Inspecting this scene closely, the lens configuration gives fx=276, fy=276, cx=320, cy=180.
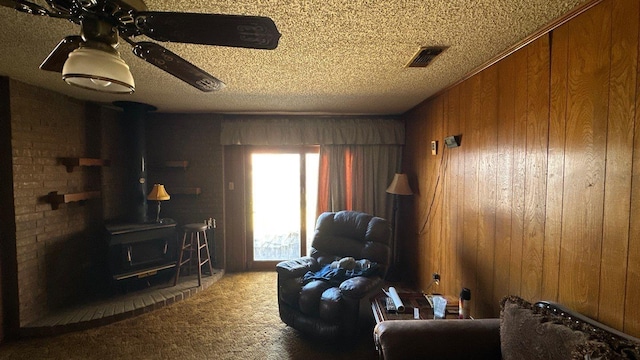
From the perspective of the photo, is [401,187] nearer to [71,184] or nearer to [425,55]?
[425,55]

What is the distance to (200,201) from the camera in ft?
12.8

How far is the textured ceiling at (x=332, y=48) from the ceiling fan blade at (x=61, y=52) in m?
0.29

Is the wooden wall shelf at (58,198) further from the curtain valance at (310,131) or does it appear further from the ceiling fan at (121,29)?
the ceiling fan at (121,29)

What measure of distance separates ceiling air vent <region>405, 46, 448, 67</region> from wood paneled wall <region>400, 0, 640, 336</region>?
47 cm

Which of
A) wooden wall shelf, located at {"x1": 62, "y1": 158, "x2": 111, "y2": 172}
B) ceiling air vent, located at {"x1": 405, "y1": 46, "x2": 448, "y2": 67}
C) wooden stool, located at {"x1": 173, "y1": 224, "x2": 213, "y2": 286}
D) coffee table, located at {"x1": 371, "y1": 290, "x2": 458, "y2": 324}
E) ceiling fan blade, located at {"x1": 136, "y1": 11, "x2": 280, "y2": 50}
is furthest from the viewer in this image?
wooden stool, located at {"x1": 173, "y1": 224, "x2": 213, "y2": 286}

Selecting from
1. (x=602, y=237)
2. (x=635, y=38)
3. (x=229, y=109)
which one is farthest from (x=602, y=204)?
(x=229, y=109)

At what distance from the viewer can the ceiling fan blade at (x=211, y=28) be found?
940 millimetres

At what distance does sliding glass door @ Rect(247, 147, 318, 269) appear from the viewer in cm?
404

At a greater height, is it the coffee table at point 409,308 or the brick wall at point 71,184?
the brick wall at point 71,184

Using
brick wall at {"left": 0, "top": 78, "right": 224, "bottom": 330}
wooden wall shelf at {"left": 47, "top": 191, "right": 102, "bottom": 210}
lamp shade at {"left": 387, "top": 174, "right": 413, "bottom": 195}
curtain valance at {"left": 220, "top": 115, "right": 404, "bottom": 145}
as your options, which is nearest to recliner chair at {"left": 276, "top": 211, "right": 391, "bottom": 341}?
lamp shade at {"left": 387, "top": 174, "right": 413, "bottom": 195}

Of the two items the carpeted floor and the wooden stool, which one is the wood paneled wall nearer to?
the carpeted floor

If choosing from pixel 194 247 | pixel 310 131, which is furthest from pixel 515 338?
pixel 194 247

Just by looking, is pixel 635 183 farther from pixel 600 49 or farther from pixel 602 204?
pixel 600 49

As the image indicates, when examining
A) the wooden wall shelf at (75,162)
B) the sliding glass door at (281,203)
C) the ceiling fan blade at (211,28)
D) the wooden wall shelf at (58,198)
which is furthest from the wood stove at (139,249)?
the ceiling fan blade at (211,28)
